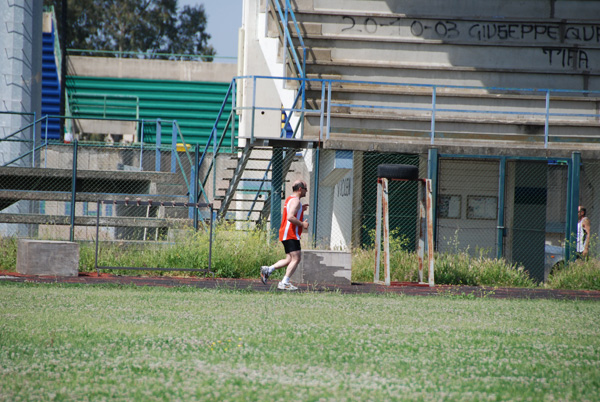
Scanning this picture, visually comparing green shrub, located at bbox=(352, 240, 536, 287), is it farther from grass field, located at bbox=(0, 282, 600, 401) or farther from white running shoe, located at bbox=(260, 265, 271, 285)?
grass field, located at bbox=(0, 282, 600, 401)

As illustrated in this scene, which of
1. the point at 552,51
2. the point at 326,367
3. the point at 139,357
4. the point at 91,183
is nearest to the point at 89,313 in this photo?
the point at 139,357

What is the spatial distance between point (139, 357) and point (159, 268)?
8541 mm

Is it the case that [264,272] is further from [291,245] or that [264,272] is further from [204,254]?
[204,254]

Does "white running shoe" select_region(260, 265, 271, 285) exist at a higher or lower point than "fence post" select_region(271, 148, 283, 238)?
lower

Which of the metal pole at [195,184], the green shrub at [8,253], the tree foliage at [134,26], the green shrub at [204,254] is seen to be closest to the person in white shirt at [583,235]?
the green shrub at [204,254]

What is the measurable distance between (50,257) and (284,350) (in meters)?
8.30

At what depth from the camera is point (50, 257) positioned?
→ 13961 mm

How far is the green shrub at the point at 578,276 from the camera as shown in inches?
605

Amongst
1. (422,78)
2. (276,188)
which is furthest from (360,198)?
(422,78)

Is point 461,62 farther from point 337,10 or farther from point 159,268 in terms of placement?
point 159,268

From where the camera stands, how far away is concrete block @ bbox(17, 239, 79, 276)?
549 inches

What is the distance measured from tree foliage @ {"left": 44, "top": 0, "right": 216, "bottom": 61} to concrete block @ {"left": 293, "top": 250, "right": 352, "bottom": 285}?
123 ft

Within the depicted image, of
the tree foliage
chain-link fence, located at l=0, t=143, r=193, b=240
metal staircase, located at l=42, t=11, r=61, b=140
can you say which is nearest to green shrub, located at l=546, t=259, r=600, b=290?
chain-link fence, located at l=0, t=143, r=193, b=240

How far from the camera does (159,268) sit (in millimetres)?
14734
